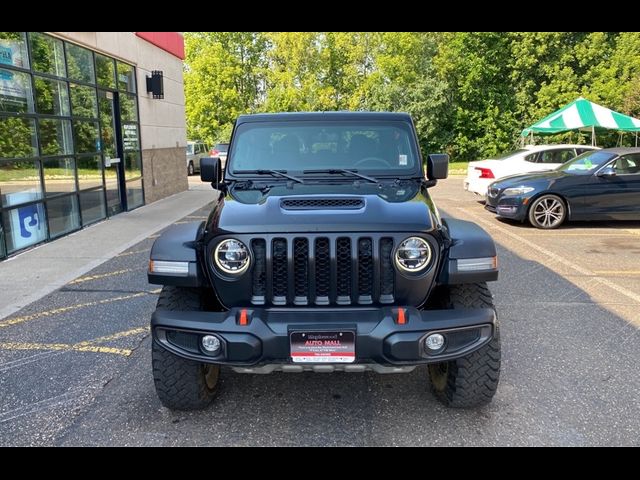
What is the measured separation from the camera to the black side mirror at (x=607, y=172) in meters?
8.74

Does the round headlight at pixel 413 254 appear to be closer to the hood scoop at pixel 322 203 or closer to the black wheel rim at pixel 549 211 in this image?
the hood scoop at pixel 322 203

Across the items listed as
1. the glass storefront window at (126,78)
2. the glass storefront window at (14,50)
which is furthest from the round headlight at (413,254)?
the glass storefront window at (126,78)

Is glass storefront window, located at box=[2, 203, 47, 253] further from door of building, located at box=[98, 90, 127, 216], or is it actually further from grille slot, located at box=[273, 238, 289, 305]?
grille slot, located at box=[273, 238, 289, 305]

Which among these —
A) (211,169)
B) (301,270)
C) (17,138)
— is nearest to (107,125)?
(17,138)

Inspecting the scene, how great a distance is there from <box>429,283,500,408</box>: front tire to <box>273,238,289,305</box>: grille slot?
964 millimetres

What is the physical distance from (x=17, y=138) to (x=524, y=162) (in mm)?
10223

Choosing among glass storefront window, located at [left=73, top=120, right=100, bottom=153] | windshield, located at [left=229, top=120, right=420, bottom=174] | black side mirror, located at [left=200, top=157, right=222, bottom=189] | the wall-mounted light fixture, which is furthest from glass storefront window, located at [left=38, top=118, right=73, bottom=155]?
windshield, located at [left=229, top=120, right=420, bottom=174]

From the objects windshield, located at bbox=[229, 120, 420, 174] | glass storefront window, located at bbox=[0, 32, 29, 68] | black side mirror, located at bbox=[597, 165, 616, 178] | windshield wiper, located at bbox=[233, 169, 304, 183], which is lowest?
black side mirror, located at bbox=[597, 165, 616, 178]

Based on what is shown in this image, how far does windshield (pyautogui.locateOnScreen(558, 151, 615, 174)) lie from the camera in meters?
8.98

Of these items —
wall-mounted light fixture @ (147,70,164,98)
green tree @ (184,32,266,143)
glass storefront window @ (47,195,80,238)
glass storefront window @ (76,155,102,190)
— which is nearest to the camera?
glass storefront window @ (47,195,80,238)

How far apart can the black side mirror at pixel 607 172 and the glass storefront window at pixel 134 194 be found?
963 cm

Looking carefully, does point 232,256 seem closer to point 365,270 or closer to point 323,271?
point 323,271

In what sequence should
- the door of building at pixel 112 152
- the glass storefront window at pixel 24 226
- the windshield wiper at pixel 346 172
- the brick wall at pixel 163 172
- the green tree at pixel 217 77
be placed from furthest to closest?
the green tree at pixel 217 77
the brick wall at pixel 163 172
the door of building at pixel 112 152
the glass storefront window at pixel 24 226
the windshield wiper at pixel 346 172
